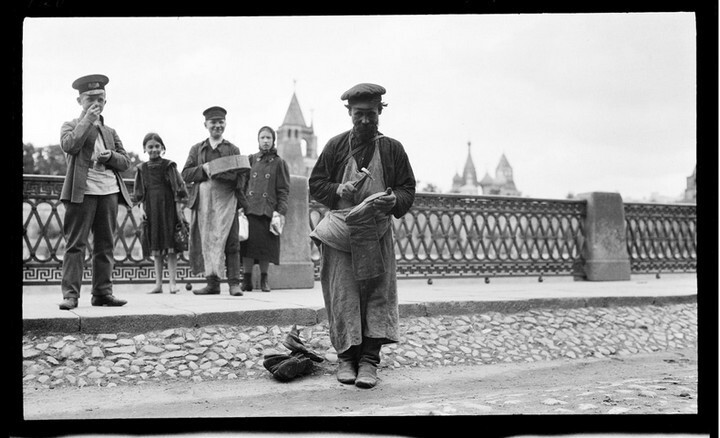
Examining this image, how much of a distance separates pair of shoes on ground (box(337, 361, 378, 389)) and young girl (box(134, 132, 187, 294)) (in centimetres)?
383

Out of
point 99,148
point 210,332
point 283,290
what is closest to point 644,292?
point 283,290

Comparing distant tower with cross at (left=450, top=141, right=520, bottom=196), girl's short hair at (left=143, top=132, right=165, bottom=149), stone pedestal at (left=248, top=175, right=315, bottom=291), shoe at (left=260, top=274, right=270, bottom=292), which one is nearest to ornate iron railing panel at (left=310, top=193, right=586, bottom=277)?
stone pedestal at (left=248, top=175, right=315, bottom=291)

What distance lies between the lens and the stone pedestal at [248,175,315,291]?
9.79 meters

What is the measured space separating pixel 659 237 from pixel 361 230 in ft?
32.6

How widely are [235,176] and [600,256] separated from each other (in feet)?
22.7

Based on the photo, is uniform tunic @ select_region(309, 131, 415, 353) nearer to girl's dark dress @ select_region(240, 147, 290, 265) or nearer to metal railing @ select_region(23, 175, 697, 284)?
girl's dark dress @ select_region(240, 147, 290, 265)

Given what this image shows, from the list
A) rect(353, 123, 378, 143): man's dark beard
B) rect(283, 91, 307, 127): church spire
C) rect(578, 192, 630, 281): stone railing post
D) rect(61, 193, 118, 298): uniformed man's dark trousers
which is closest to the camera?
rect(353, 123, 378, 143): man's dark beard

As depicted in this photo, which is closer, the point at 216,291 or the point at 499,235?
the point at 216,291

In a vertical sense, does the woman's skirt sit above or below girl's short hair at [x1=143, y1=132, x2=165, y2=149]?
below

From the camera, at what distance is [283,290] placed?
9.41 meters

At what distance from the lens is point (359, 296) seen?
5.31 metres

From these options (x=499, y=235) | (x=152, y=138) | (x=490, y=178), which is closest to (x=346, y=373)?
(x=152, y=138)

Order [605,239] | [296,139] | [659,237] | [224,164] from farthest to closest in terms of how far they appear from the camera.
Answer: [296,139], [659,237], [605,239], [224,164]

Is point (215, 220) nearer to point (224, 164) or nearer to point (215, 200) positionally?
point (215, 200)
